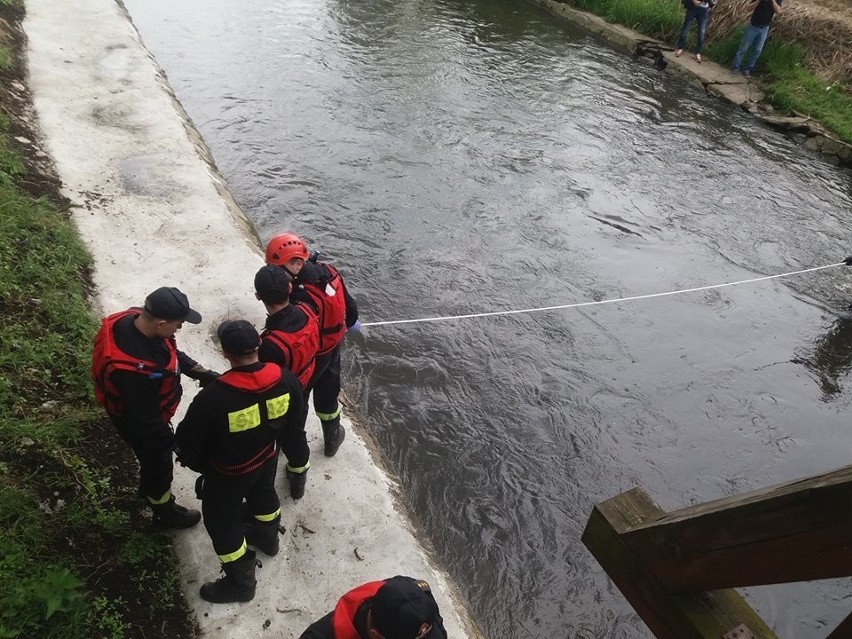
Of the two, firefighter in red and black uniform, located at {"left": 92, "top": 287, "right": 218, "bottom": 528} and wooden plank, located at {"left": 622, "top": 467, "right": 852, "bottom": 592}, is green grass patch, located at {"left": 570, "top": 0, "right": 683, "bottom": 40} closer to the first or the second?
firefighter in red and black uniform, located at {"left": 92, "top": 287, "right": 218, "bottom": 528}

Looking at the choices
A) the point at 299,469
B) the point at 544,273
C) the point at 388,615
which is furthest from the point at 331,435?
the point at 544,273

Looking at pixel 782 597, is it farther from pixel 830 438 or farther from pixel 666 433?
pixel 830 438

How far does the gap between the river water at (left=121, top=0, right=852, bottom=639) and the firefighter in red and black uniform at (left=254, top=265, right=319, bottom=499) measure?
5.28ft

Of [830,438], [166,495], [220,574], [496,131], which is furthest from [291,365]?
[496,131]

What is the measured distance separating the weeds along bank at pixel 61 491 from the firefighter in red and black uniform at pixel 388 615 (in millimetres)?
1249

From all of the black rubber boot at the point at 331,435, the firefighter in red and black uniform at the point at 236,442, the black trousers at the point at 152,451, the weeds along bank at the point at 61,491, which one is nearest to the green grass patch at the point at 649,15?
the black rubber boot at the point at 331,435

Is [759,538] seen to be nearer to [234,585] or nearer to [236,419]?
[236,419]

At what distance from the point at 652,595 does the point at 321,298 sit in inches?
97.8

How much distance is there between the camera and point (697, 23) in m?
14.5

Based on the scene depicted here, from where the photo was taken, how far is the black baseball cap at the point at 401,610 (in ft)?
6.91

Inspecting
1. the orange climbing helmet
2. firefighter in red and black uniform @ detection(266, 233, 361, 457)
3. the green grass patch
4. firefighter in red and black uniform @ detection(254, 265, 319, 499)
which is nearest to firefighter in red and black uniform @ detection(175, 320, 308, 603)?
firefighter in red and black uniform @ detection(254, 265, 319, 499)

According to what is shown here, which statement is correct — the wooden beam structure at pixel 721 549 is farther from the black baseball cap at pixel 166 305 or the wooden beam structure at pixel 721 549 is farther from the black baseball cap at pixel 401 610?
the black baseball cap at pixel 166 305

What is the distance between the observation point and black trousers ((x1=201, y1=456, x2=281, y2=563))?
9.68ft

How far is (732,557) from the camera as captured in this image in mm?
1554
